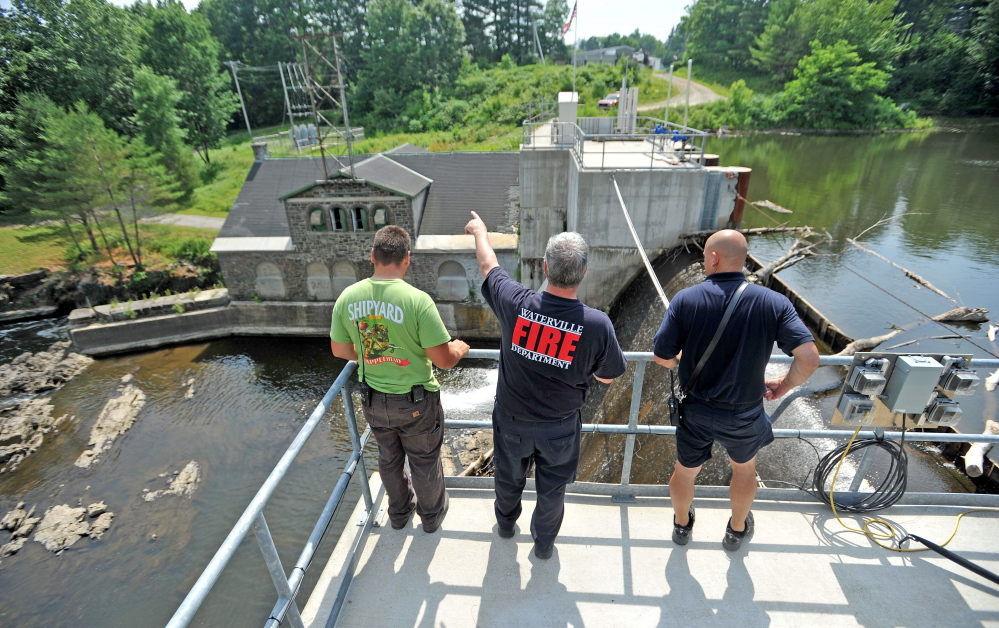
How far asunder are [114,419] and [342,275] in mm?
7407

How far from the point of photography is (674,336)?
2525 millimetres

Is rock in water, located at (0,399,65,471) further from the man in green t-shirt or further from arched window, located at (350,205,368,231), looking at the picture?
the man in green t-shirt

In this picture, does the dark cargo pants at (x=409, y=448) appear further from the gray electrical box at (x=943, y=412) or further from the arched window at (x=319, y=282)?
the arched window at (x=319, y=282)

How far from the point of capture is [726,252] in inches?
95.8

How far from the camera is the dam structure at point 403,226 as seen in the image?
13016 mm

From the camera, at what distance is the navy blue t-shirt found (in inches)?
92.4

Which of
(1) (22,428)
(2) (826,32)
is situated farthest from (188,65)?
(2) (826,32)

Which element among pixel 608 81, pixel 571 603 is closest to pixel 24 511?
pixel 571 603

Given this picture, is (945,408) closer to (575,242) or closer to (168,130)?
(575,242)

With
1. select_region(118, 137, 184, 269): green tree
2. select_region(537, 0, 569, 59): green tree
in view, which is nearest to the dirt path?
select_region(537, 0, 569, 59): green tree

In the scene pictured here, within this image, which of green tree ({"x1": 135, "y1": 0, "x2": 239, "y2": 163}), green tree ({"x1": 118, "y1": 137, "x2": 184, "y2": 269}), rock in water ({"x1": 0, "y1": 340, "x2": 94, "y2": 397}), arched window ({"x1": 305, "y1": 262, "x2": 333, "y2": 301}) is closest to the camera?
rock in water ({"x1": 0, "y1": 340, "x2": 94, "y2": 397})

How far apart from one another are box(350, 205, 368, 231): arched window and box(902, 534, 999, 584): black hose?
15.0 m

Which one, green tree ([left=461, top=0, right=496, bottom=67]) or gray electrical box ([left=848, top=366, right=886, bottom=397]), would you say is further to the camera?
green tree ([left=461, top=0, right=496, bottom=67])

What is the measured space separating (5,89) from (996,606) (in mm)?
37068
